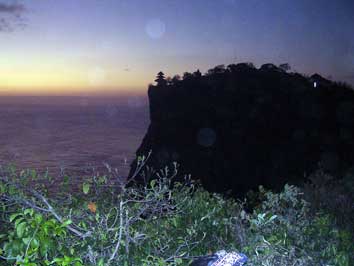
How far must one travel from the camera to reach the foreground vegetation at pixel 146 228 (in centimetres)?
282

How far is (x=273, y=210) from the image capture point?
4.80 meters

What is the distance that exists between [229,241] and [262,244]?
102 cm

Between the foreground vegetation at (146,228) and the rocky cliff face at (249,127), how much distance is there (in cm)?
2066

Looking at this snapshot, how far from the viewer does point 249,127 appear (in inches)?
1129

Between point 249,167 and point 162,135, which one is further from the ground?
point 162,135

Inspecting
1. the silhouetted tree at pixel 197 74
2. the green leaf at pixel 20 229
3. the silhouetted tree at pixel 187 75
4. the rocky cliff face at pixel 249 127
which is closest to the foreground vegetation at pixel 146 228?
the green leaf at pixel 20 229

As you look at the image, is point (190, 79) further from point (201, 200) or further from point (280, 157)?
point (201, 200)

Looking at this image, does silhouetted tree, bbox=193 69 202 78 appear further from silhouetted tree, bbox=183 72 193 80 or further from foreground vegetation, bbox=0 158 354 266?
foreground vegetation, bbox=0 158 354 266

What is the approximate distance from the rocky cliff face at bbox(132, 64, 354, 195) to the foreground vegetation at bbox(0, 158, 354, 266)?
20664mm

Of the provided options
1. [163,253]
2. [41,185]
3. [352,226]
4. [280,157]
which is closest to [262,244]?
[163,253]

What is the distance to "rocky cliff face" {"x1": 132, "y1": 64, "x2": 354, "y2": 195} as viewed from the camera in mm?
26391

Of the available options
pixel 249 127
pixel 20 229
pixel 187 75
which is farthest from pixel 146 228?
pixel 187 75

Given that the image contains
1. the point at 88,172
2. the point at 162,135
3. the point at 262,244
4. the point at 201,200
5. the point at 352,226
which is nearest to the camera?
the point at 262,244

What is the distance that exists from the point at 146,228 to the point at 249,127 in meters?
25.5
